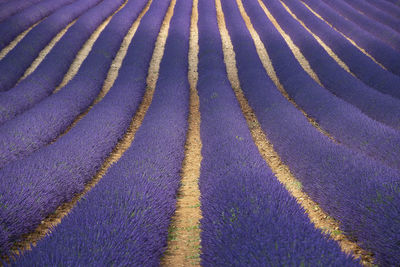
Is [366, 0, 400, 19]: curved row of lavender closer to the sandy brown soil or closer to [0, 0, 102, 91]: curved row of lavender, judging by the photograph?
the sandy brown soil

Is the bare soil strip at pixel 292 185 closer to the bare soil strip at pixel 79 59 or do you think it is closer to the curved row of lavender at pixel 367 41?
the bare soil strip at pixel 79 59

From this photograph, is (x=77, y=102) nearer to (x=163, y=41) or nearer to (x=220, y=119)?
(x=220, y=119)

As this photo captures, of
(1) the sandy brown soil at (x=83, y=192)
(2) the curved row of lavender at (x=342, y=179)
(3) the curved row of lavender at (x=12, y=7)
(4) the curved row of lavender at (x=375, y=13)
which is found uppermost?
(3) the curved row of lavender at (x=12, y=7)

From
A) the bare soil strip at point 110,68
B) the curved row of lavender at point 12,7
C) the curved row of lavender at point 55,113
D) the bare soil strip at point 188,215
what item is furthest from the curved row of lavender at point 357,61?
the curved row of lavender at point 12,7

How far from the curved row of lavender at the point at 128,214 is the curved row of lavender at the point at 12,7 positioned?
12.3 metres

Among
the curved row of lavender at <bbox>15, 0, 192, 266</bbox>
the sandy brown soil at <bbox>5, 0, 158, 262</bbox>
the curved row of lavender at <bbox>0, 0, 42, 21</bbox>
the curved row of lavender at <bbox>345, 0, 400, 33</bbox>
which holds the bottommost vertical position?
the sandy brown soil at <bbox>5, 0, 158, 262</bbox>

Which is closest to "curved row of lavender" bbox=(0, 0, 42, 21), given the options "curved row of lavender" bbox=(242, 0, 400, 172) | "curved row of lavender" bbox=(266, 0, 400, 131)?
"curved row of lavender" bbox=(242, 0, 400, 172)

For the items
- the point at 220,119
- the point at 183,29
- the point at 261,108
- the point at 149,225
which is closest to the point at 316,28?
the point at 183,29

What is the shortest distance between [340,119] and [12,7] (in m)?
15.4

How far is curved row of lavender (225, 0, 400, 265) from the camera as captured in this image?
8.94 feet

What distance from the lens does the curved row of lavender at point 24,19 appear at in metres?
10.6

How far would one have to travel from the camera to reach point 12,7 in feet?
43.2

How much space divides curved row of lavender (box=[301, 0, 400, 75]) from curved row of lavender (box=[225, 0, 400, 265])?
590cm

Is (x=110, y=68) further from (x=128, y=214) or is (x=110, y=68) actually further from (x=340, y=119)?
(x=128, y=214)
